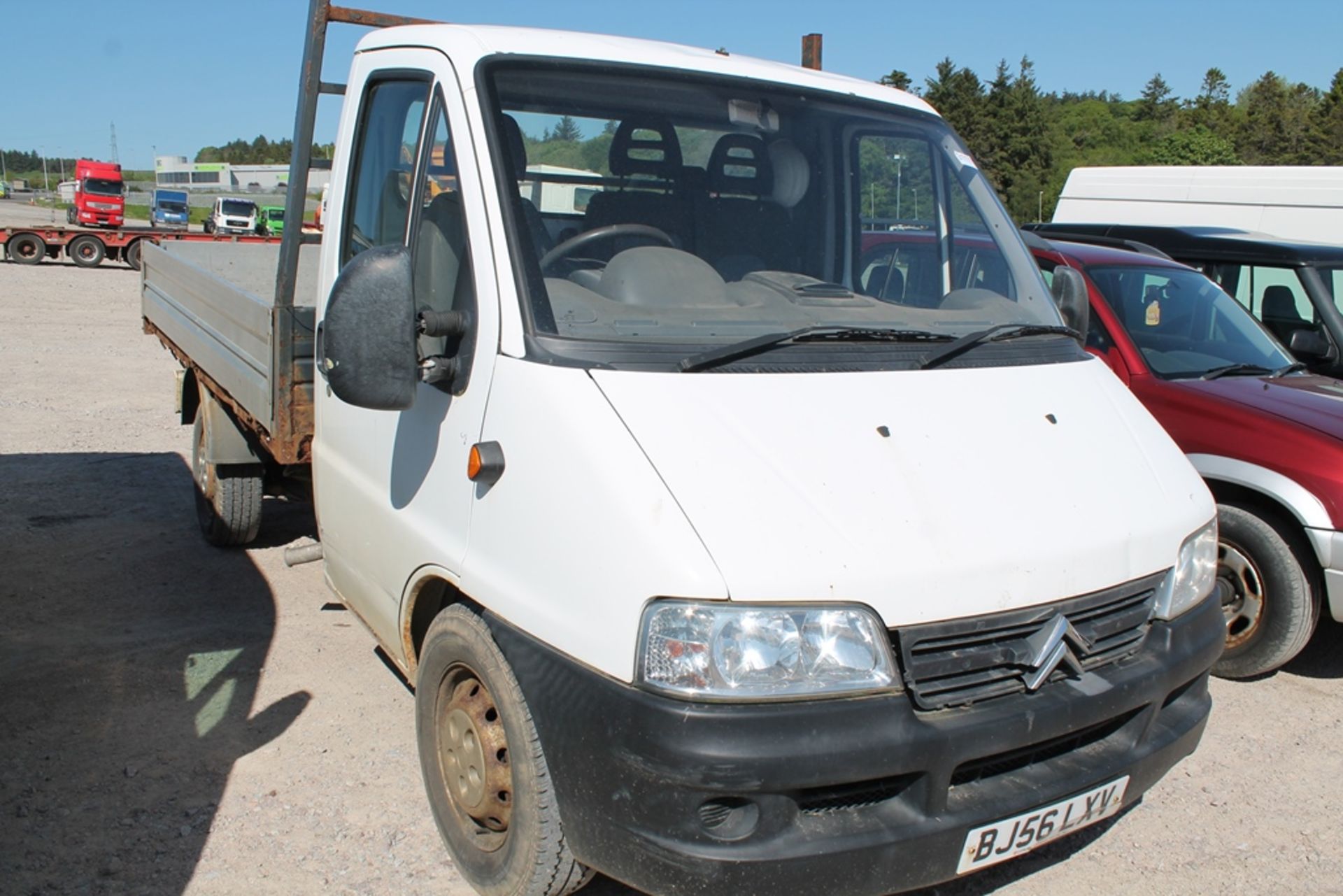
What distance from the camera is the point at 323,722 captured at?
430cm

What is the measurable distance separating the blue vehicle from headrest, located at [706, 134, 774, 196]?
48.8 meters

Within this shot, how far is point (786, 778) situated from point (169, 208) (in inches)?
2049

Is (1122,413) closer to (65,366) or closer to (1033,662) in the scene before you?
(1033,662)

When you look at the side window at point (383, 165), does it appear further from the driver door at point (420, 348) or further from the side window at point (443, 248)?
the side window at point (443, 248)

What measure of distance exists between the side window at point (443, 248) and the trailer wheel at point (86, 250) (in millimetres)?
30055

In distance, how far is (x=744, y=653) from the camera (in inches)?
96.2

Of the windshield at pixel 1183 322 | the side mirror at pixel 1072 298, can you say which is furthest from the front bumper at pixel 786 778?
the windshield at pixel 1183 322

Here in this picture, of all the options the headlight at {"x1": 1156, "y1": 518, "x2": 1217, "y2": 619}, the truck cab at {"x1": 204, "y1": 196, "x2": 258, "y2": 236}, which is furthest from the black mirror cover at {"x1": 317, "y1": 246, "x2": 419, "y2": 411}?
the truck cab at {"x1": 204, "y1": 196, "x2": 258, "y2": 236}

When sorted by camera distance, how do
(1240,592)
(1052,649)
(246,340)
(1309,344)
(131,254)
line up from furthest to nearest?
(131,254), (1309,344), (1240,592), (246,340), (1052,649)

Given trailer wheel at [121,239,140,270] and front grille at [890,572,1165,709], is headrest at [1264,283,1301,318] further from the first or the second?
trailer wheel at [121,239,140,270]

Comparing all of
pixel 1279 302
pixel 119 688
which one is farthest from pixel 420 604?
pixel 1279 302

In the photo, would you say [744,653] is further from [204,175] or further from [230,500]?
[204,175]

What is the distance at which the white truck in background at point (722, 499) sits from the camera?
2.46m

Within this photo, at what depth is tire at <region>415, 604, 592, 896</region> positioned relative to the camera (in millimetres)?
2783
